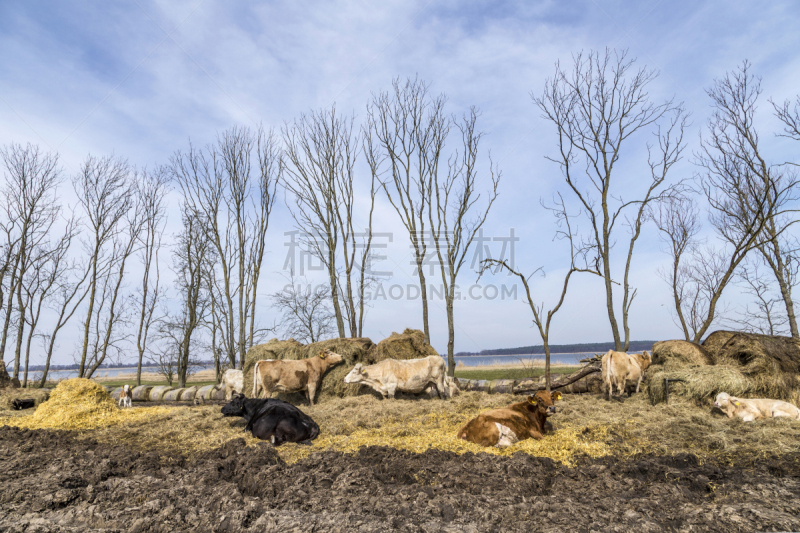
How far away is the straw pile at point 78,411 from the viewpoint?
8.57 meters

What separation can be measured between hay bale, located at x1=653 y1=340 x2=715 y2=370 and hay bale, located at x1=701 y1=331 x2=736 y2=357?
194mm

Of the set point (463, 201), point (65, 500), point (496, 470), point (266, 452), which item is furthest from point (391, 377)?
point (463, 201)

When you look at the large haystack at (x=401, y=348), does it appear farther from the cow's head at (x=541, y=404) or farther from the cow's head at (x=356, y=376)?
the cow's head at (x=541, y=404)

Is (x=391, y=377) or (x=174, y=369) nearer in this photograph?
(x=391, y=377)

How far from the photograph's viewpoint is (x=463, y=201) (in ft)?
57.2

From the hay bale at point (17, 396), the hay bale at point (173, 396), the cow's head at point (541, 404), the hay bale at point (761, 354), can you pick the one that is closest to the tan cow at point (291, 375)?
the cow's head at point (541, 404)

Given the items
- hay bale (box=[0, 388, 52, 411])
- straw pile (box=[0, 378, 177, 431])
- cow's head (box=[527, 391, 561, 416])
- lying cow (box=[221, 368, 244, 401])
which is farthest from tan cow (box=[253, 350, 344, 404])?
hay bale (box=[0, 388, 52, 411])

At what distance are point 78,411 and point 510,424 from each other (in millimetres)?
8795

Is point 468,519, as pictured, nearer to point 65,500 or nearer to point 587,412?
point 65,500

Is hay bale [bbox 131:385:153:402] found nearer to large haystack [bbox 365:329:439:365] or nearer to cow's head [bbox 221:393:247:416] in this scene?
large haystack [bbox 365:329:439:365]

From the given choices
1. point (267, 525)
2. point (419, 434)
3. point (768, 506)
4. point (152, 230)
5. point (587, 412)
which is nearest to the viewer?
point (267, 525)

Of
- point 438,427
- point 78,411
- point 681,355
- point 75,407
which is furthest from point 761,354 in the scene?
point 75,407

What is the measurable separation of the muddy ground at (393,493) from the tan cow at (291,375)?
491cm

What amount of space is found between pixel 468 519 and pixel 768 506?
248cm
